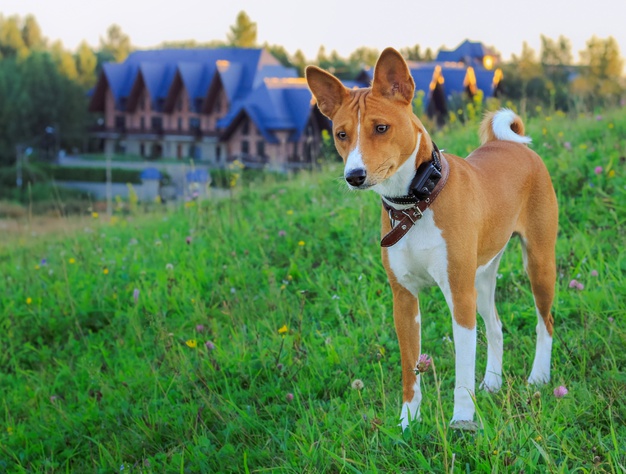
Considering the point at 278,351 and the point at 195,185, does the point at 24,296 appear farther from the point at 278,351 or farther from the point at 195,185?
the point at 278,351

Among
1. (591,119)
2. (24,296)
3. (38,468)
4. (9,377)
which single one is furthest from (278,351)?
(591,119)

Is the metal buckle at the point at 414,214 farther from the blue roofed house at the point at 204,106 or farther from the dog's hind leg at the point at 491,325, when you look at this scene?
the blue roofed house at the point at 204,106

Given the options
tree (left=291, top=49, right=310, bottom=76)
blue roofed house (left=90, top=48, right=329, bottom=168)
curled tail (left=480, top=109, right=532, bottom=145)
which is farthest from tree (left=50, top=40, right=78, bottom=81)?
curled tail (left=480, top=109, right=532, bottom=145)

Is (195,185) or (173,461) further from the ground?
(195,185)

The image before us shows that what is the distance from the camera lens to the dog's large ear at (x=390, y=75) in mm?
3449

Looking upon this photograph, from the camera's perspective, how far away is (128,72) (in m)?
40.4

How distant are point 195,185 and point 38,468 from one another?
448 centimetres

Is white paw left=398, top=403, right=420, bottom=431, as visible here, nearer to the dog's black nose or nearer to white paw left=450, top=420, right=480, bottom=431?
white paw left=450, top=420, right=480, bottom=431

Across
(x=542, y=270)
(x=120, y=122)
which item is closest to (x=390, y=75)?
(x=542, y=270)

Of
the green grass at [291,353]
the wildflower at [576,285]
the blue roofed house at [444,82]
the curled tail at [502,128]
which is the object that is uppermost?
the curled tail at [502,128]

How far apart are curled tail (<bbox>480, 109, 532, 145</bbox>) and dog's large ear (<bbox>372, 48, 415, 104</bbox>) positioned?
1229 mm

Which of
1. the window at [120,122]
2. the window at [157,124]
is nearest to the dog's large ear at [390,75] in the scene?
the window at [157,124]

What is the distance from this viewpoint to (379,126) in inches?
131

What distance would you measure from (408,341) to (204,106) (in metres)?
32.8
